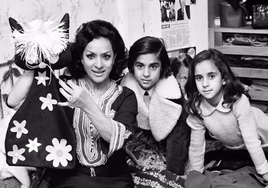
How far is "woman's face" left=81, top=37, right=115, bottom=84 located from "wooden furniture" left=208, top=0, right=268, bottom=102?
5.93ft

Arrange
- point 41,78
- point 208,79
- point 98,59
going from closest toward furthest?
point 41,78
point 98,59
point 208,79

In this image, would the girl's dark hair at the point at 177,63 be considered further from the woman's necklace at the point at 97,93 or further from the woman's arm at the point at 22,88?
the woman's arm at the point at 22,88

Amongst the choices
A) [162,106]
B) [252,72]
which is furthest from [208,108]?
[252,72]

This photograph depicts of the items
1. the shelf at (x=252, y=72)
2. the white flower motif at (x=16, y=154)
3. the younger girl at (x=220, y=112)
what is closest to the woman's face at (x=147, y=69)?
the younger girl at (x=220, y=112)

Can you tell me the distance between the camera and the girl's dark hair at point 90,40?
182 cm

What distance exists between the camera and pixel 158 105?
2133 mm

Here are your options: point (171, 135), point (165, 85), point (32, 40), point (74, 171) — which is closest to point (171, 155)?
point (171, 135)

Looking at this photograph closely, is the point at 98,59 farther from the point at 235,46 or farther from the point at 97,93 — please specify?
the point at 235,46

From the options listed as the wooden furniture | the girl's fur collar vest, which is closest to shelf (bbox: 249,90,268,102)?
the wooden furniture

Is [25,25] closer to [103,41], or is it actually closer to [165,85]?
[103,41]

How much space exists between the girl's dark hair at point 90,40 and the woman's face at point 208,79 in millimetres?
361

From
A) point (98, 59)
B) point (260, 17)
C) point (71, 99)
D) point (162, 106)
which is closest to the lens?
point (71, 99)

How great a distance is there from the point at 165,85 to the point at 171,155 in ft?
1.11

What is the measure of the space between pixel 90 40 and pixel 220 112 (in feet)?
2.22
